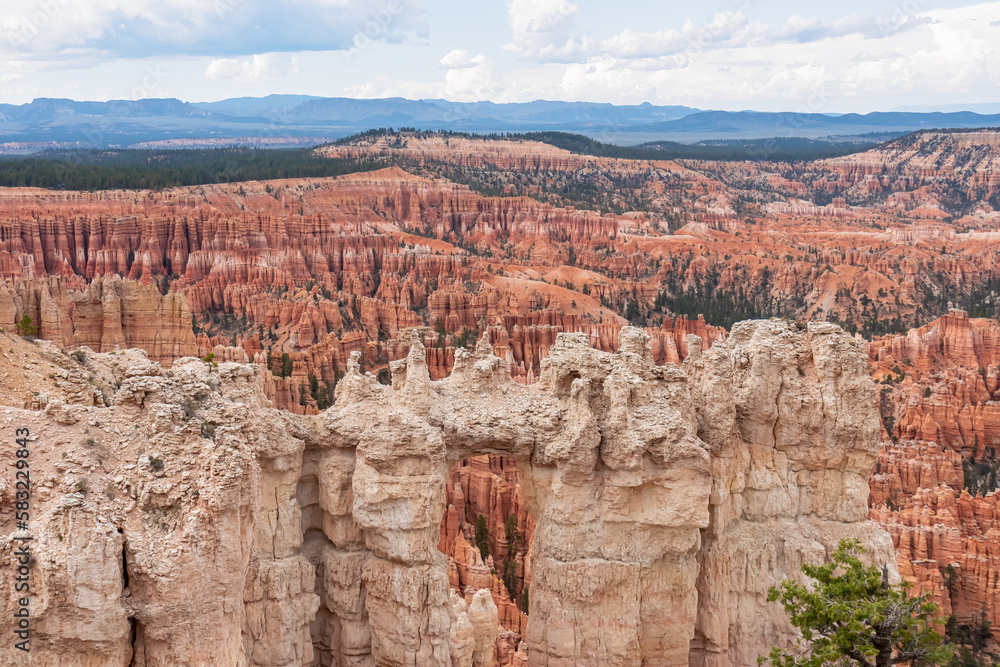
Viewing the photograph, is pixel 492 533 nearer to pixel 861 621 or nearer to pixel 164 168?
pixel 861 621

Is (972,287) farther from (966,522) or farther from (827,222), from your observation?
(966,522)

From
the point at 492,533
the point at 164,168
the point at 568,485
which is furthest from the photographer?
the point at 164,168

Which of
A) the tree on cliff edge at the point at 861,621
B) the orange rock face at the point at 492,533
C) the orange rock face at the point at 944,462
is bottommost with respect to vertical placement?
the orange rock face at the point at 944,462

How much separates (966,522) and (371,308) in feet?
138

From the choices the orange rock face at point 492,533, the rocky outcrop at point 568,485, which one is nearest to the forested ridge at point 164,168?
the orange rock face at point 492,533

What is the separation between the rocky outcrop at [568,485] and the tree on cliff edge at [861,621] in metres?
1.66

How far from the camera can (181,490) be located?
8.98 metres

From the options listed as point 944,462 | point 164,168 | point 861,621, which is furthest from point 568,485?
point 164,168

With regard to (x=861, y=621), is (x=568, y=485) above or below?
above

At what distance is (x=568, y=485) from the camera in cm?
1195

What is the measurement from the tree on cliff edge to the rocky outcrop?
1.66 metres

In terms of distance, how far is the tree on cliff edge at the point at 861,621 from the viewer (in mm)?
10430

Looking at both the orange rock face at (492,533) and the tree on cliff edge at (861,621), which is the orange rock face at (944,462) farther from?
the tree on cliff edge at (861,621)

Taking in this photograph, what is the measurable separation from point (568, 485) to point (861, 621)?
12.9ft
